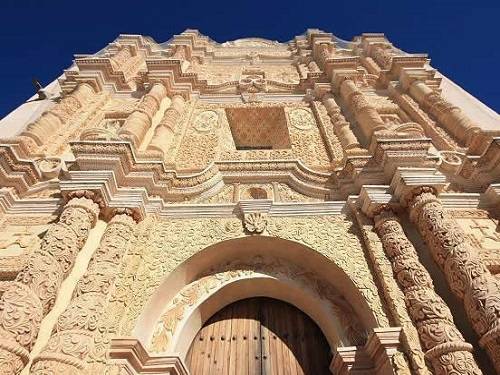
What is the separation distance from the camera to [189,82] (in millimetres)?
8812

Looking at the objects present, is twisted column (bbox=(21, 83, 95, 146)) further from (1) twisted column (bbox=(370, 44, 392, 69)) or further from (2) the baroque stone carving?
(1) twisted column (bbox=(370, 44, 392, 69))

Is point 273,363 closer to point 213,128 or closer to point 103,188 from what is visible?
point 103,188

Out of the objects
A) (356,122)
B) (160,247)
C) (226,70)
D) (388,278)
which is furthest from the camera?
(226,70)

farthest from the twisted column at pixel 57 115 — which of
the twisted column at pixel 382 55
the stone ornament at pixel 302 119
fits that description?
the twisted column at pixel 382 55

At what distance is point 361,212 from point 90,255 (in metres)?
3.65

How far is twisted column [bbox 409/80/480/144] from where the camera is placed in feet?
20.5

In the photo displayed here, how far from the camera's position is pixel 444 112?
6883 mm

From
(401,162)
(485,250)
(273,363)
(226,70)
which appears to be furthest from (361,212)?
(226,70)

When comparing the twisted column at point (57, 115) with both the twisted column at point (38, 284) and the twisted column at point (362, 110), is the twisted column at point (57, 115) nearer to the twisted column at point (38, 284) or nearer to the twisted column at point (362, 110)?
the twisted column at point (38, 284)

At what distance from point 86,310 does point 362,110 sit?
5.83 meters

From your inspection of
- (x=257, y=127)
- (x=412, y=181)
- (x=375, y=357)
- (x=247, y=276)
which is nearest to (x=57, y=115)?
(x=257, y=127)

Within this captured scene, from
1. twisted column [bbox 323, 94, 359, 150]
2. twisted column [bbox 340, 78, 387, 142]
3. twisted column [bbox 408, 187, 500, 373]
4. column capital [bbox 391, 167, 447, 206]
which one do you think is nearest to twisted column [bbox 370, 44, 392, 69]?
twisted column [bbox 340, 78, 387, 142]

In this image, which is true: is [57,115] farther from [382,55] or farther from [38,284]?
[382,55]

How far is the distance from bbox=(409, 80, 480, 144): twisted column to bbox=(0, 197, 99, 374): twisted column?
21.1 feet
